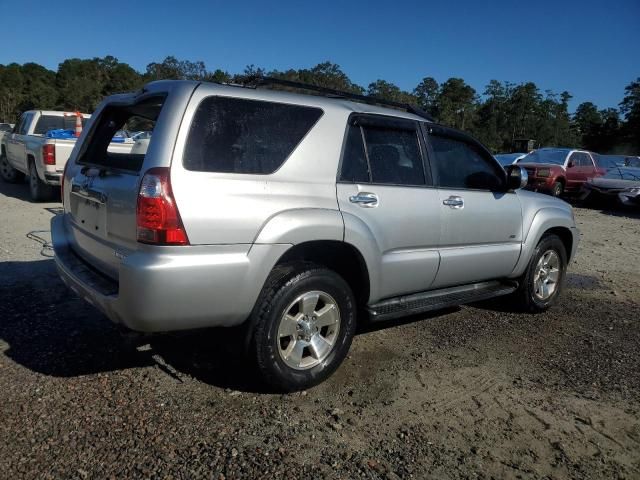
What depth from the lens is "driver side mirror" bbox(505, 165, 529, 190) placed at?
4665mm

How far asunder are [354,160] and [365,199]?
291 mm

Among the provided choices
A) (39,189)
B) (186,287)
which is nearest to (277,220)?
(186,287)

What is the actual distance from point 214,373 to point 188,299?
3.13 feet

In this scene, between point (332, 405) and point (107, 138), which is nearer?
Result: point (332, 405)

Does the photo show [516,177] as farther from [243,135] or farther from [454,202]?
[243,135]

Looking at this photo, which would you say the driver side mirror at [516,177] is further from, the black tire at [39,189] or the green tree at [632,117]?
the green tree at [632,117]

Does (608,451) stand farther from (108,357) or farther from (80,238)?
(80,238)

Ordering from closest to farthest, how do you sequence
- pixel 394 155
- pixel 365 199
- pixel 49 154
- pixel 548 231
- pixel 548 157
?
pixel 365 199 → pixel 394 155 → pixel 548 231 → pixel 49 154 → pixel 548 157

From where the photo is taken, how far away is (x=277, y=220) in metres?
3.10

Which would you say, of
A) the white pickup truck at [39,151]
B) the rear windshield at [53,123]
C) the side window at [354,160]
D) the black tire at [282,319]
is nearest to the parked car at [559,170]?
the white pickup truck at [39,151]

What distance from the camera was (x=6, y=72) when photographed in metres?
77.3

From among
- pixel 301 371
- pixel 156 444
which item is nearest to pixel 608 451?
pixel 301 371

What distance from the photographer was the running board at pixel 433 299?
379 centimetres

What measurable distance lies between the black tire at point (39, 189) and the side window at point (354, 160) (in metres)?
8.55
